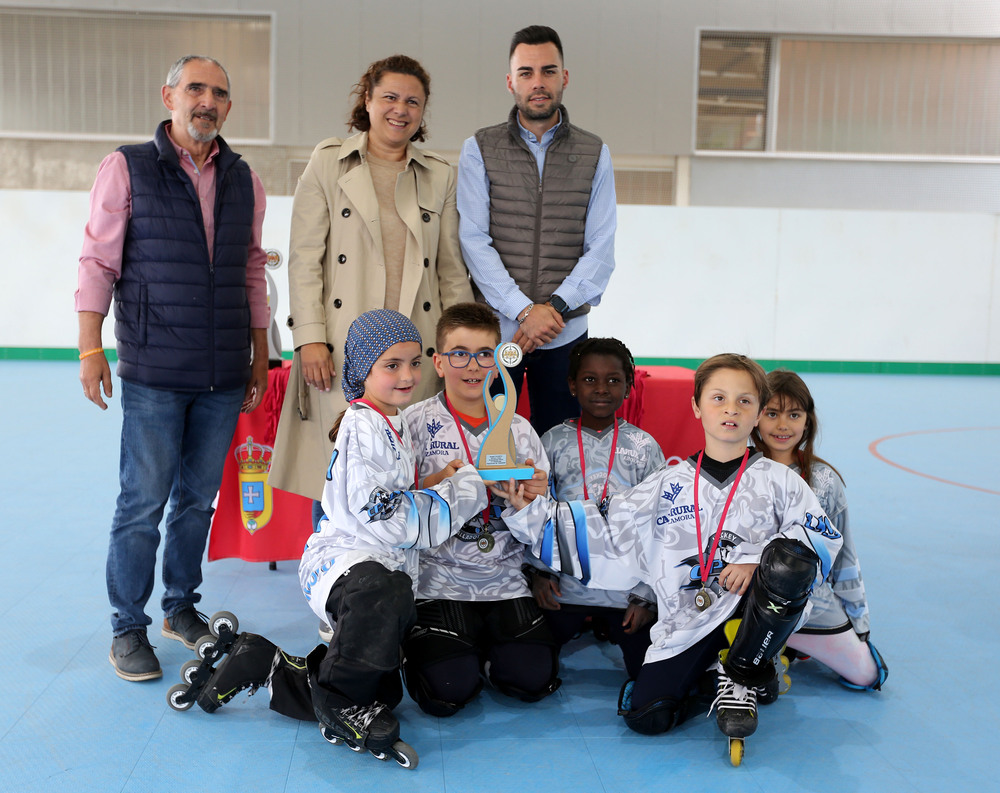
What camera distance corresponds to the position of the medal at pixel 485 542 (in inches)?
87.5

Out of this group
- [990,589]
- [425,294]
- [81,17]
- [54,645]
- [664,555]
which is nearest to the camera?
[664,555]

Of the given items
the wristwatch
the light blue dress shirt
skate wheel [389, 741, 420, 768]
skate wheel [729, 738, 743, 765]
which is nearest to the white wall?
the light blue dress shirt

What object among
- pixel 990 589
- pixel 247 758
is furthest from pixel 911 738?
pixel 247 758

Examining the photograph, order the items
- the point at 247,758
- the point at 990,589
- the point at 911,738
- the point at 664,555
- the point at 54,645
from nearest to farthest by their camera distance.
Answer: the point at 247,758 → the point at 911,738 → the point at 664,555 → the point at 54,645 → the point at 990,589

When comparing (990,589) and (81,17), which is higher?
(81,17)

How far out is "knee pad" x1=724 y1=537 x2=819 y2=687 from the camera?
69.8 inches

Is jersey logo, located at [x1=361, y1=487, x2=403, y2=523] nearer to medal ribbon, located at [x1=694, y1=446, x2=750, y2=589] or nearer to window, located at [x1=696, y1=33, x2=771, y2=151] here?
medal ribbon, located at [x1=694, y1=446, x2=750, y2=589]

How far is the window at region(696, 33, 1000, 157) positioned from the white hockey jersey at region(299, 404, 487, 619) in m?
8.51

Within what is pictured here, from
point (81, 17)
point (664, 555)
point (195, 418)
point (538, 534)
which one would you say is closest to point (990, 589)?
point (664, 555)

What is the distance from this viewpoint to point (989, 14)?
9.45m

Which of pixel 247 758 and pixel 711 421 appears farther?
pixel 711 421

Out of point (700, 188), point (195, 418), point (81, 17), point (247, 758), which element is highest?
point (81, 17)

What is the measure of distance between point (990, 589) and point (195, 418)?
8.49ft

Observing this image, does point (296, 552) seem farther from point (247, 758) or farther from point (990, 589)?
point (990, 589)
